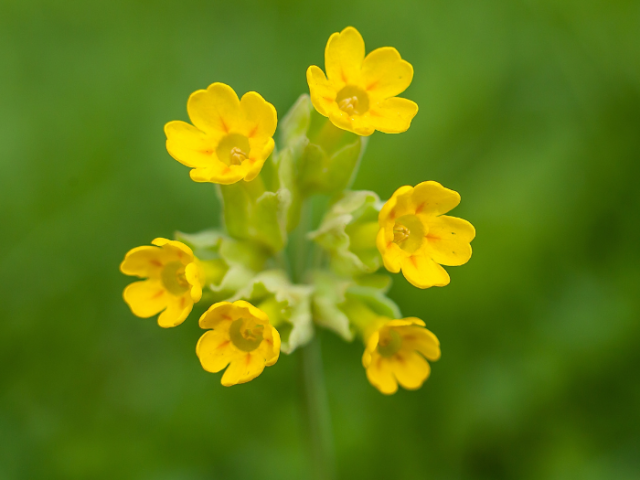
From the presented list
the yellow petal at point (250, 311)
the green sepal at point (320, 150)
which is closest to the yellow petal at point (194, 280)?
the yellow petal at point (250, 311)

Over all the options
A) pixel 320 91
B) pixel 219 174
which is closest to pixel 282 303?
pixel 219 174

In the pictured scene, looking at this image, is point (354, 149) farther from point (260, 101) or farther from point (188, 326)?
point (188, 326)

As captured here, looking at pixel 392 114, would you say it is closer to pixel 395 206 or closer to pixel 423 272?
pixel 395 206

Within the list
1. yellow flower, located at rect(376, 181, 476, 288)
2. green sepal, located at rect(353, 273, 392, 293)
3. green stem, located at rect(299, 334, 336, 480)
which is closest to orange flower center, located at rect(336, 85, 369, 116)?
yellow flower, located at rect(376, 181, 476, 288)

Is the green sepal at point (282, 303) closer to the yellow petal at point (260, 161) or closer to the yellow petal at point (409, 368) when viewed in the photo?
the yellow petal at point (409, 368)

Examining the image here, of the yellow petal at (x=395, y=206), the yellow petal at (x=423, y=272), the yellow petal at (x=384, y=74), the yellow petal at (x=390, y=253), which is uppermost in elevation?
the yellow petal at (x=384, y=74)

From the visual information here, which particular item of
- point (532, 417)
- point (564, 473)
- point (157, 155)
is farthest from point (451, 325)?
point (157, 155)
